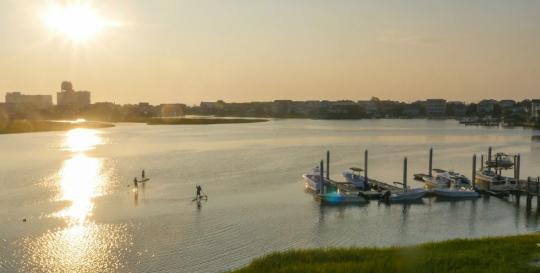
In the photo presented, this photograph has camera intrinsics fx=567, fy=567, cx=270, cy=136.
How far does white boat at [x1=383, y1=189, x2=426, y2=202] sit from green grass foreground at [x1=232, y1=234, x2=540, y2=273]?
14.3m

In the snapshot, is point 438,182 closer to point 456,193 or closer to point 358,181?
point 456,193

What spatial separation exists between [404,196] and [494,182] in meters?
8.28

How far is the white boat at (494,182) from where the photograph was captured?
39.5m

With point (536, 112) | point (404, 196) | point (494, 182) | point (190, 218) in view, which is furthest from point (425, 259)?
point (536, 112)

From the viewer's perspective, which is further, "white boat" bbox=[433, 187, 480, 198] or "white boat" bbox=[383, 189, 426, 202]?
Result: "white boat" bbox=[433, 187, 480, 198]

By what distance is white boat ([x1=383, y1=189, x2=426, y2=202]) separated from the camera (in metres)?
36.9

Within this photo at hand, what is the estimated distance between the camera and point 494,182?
4091 centimetres

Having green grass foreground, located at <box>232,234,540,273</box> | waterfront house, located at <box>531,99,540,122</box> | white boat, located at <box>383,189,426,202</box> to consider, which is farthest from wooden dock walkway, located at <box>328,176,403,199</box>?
waterfront house, located at <box>531,99,540,122</box>

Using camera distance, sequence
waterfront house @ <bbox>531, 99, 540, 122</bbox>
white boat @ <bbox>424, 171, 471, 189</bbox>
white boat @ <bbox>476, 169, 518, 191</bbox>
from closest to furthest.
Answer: white boat @ <bbox>476, 169, 518, 191</bbox>
white boat @ <bbox>424, 171, 471, 189</bbox>
waterfront house @ <bbox>531, 99, 540, 122</bbox>

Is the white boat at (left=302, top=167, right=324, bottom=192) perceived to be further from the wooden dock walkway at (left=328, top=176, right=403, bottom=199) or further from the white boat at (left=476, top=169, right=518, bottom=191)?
the white boat at (left=476, top=169, right=518, bottom=191)

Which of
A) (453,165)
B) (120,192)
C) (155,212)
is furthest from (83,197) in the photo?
(453,165)

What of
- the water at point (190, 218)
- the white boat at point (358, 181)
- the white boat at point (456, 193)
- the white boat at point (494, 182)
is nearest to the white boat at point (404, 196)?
the water at point (190, 218)

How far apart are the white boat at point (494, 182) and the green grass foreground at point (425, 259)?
1792 cm

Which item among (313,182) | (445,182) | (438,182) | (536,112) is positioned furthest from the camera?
(536,112)
